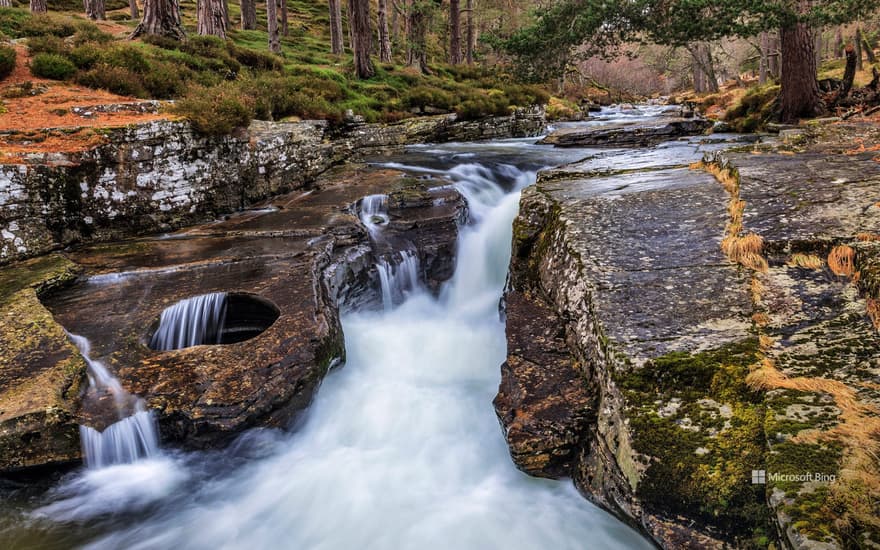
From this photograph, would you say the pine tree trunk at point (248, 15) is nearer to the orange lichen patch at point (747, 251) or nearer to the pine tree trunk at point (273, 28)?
the pine tree trunk at point (273, 28)

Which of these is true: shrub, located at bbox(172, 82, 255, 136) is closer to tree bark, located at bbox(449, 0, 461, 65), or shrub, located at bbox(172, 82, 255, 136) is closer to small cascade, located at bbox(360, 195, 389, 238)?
small cascade, located at bbox(360, 195, 389, 238)

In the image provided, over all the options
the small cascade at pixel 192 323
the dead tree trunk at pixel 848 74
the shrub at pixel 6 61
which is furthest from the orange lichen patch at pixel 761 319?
the dead tree trunk at pixel 848 74

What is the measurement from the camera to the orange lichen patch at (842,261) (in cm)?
329

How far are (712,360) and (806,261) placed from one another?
1.31 meters

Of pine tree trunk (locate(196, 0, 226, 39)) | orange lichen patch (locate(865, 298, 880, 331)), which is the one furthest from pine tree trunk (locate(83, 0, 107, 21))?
orange lichen patch (locate(865, 298, 880, 331))

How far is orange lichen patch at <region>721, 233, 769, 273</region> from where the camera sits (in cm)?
362

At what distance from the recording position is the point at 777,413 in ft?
8.38

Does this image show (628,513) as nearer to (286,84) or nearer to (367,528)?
(367,528)

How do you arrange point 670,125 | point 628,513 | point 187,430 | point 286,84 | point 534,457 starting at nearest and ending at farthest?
point 628,513 → point 534,457 → point 187,430 → point 286,84 → point 670,125

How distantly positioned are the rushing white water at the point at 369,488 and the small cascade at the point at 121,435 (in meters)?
0.11

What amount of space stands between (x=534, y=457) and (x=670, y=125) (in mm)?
15386

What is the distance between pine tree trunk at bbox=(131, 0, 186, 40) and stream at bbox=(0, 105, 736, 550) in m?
13.8

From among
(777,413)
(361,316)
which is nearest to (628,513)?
(777,413)

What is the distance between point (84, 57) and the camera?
10016mm
